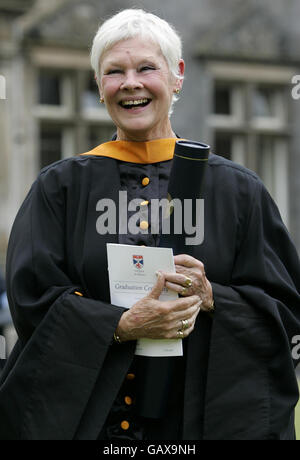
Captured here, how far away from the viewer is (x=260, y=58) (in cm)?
1191

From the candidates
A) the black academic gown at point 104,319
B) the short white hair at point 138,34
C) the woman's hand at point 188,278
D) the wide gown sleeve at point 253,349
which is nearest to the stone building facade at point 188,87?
the short white hair at point 138,34

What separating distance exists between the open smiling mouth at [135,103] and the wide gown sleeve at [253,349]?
0.49m

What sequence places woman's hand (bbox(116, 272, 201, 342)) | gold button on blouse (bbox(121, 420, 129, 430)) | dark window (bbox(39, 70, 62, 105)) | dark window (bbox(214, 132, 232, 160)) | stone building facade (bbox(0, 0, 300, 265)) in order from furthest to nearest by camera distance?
dark window (bbox(214, 132, 232, 160)) < dark window (bbox(39, 70, 62, 105)) < stone building facade (bbox(0, 0, 300, 265)) < gold button on blouse (bbox(121, 420, 129, 430)) < woman's hand (bbox(116, 272, 201, 342))

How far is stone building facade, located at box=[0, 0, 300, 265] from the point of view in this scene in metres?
10.8

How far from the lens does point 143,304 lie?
255 centimetres

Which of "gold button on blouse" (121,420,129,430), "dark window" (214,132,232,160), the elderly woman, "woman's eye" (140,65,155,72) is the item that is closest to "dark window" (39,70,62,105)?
"dark window" (214,132,232,160)

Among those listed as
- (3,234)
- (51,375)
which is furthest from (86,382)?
(3,234)

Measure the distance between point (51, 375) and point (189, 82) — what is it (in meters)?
9.42

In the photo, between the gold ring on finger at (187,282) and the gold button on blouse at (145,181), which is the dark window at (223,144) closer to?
the gold button on blouse at (145,181)

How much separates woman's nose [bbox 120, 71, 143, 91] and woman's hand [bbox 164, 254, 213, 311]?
0.54 m

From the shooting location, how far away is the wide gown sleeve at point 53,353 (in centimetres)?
258

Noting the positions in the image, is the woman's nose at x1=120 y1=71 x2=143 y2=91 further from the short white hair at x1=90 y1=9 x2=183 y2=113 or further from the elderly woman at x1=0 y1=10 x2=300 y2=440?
the short white hair at x1=90 y1=9 x2=183 y2=113

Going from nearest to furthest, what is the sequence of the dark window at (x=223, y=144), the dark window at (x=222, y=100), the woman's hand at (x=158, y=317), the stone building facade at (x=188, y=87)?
the woman's hand at (x=158, y=317) → the stone building facade at (x=188, y=87) → the dark window at (x=223, y=144) → the dark window at (x=222, y=100)
